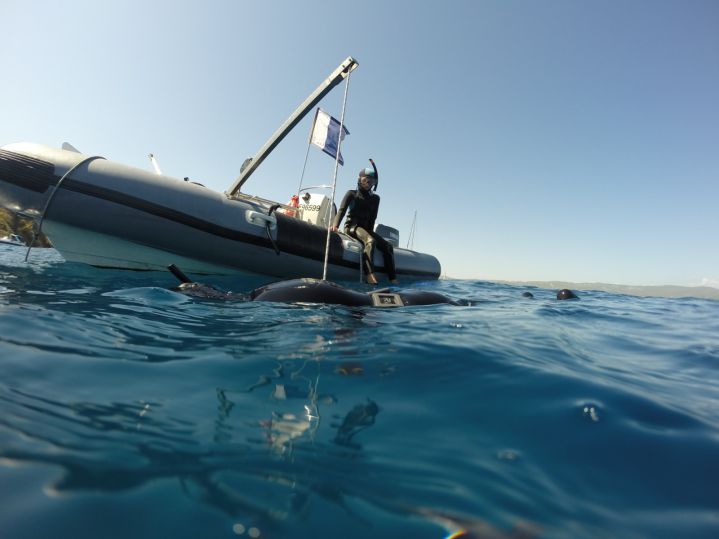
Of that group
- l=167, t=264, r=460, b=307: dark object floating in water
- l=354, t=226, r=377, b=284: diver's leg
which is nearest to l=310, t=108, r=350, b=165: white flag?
l=354, t=226, r=377, b=284: diver's leg

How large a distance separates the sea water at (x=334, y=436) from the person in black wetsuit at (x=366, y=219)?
488 centimetres

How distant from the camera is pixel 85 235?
204 inches

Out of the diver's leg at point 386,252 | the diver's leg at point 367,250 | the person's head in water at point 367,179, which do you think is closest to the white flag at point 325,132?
the person's head in water at point 367,179

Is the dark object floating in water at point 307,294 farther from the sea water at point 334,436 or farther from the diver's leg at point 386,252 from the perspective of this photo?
the diver's leg at point 386,252

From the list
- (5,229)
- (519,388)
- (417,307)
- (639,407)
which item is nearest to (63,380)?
(519,388)

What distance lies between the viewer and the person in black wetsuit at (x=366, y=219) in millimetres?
7086

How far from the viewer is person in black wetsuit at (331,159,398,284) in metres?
7.09

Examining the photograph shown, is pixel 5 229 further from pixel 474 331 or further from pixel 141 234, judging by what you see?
pixel 474 331

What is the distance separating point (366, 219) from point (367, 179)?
896 mm

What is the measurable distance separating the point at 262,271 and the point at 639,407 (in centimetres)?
565

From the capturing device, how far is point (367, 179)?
7.11 m

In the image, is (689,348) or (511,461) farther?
(689,348)

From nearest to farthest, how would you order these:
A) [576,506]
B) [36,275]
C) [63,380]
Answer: [576,506] < [63,380] < [36,275]

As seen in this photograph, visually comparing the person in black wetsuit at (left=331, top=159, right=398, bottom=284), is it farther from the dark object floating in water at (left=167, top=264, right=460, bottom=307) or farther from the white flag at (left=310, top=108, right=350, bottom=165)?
the dark object floating in water at (left=167, top=264, right=460, bottom=307)
